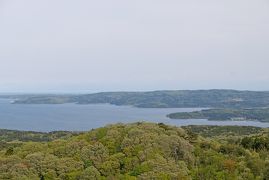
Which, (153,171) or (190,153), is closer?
(153,171)

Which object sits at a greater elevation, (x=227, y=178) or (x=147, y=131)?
(x=147, y=131)

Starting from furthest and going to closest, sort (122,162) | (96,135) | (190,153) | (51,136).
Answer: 1. (51,136)
2. (96,135)
3. (190,153)
4. (122,162)

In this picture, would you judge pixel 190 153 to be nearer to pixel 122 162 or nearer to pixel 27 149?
pixel 122 162

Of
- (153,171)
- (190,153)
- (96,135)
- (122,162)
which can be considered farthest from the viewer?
(96,135)

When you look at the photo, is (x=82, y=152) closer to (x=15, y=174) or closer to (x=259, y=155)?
(x=15, y=174)

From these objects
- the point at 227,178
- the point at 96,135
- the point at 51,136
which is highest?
the point at 96,135

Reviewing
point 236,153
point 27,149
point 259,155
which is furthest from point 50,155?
point 259,155

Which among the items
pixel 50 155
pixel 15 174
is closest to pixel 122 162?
pixel 50 155
